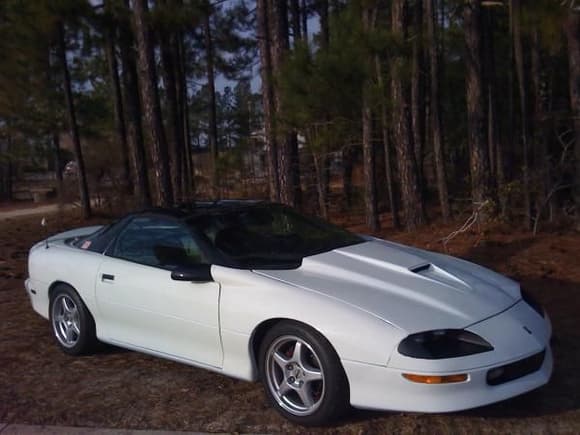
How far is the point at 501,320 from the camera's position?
3926mm

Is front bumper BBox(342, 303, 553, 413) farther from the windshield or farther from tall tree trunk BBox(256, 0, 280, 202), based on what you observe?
tall tree trunk BBox(256, 0, 280, 202)

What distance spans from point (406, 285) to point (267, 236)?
3.95 ft

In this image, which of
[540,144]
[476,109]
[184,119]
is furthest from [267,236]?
[184,119]

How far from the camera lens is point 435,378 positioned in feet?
11.8

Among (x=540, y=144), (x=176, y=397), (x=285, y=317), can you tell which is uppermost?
(x=540, y=144)

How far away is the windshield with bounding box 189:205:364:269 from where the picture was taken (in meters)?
4.59

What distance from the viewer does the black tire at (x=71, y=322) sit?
5.39 meters

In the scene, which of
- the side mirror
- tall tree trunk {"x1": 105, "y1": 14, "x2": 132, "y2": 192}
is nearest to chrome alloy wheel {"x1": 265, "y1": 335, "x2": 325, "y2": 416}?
the side mirror

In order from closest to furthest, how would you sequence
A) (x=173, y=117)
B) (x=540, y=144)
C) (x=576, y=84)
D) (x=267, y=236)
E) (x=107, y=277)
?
(x=267, y=236), (x=107, y=277), (x=576, y=84), (x=540, y=144), (x=173, y=117)

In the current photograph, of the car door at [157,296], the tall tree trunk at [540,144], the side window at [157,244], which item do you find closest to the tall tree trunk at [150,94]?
the tall tree trunk at [540,144]

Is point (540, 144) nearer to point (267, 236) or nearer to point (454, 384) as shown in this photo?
point (267, 236)

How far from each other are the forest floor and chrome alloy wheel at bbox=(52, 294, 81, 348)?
0.49ft

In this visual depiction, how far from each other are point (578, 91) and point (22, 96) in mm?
15901

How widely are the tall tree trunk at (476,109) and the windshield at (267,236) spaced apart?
6428mm
